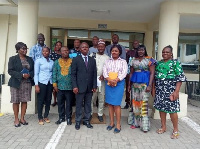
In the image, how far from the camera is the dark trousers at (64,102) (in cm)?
437

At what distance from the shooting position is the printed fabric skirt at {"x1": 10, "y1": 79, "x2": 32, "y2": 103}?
421 centimetres

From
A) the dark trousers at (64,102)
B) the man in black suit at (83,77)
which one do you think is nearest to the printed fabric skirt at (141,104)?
the man in black suit at (83,77)

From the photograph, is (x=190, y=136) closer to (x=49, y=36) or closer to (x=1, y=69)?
(x=49, y=36)

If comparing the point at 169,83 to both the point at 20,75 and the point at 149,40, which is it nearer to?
the point at 20,75

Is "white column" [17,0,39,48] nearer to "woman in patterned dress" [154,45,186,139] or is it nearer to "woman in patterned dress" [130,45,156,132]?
"woman in patterned dress" [130,45,156,132]

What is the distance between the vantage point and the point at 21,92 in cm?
427

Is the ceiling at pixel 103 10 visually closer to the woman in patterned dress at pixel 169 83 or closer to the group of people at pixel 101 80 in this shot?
the group of people at pixel 101 80

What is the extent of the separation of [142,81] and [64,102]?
1.79 metres

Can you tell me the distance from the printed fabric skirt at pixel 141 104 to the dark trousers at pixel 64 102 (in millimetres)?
1387

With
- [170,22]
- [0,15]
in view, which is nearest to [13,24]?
[0,15]

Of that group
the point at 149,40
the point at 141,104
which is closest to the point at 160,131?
the point at 141,104

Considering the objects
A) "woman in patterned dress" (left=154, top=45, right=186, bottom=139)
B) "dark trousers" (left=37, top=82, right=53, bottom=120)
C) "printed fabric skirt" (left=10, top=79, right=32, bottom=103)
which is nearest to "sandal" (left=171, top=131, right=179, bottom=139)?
"woman in patterned dress" (left=154, top=45, right=186, bottom=139)

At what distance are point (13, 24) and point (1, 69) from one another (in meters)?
1.88

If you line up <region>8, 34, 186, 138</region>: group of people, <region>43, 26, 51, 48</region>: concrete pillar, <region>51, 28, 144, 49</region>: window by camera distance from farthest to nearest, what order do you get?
1. <region>51, 28, 144, 49</region>: window
2. <region>43, 26, 51, 48</region>: concrete pillar
3. <region>8, 34, 186, 138</region>: group of people
